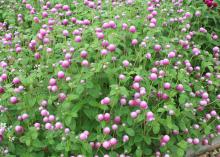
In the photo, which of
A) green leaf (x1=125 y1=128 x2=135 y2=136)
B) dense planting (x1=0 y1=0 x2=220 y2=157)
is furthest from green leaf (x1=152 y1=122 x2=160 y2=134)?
green leaf (x1=125 y1=128 x2=135 y2=136)

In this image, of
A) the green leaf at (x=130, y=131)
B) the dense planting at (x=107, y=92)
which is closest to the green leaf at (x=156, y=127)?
the dense planting at (x=107, y=92)

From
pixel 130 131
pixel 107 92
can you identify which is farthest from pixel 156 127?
pixel 107 92

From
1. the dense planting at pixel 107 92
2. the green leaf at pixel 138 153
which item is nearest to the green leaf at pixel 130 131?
the dense planting at pixel 107 92

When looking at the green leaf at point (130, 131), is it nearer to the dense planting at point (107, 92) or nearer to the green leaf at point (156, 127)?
the dense planting at point (107, 92)

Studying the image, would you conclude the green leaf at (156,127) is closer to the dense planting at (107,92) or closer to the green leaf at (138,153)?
the dense planting at (107,92)

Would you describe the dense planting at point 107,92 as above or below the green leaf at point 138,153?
above

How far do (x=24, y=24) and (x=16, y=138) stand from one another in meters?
2.06

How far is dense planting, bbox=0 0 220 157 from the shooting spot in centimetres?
295

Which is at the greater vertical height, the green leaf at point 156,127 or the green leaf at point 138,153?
the green leaf at point 156,127

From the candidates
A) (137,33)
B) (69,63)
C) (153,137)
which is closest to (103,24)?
(137,33)

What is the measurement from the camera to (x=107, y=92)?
3346mm

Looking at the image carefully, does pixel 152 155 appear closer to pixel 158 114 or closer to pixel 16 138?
pixel 158 114

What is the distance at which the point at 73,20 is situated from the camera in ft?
13.5

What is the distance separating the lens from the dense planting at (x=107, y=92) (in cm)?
295
